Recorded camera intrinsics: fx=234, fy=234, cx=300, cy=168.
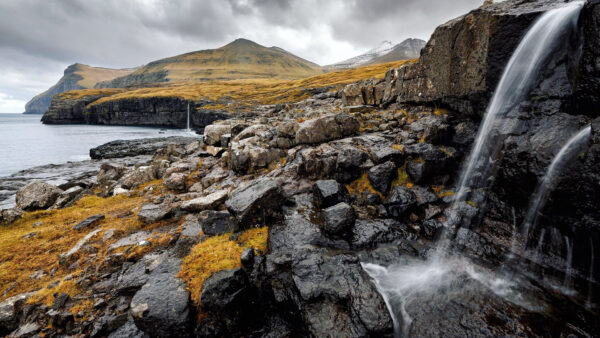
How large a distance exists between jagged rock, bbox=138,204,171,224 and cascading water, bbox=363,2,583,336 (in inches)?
382

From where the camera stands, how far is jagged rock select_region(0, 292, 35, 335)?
21.0 ft

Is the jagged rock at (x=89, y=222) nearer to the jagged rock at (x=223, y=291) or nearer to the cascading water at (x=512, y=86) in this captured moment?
the jagged rock at (x=223, y=291)

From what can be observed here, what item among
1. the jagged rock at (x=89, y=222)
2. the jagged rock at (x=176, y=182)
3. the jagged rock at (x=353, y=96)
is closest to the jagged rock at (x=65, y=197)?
the jagged rock at (x=89, y=222)

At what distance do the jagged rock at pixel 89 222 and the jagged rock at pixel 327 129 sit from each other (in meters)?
12.2

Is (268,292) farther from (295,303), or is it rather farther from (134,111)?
(134,111)

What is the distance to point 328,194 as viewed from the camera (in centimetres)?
1133

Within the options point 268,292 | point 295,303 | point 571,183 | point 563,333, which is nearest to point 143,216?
point 268,292

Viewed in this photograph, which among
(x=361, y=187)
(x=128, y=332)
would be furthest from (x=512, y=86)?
(x=128, y=332)

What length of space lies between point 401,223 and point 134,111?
13160 centimetres

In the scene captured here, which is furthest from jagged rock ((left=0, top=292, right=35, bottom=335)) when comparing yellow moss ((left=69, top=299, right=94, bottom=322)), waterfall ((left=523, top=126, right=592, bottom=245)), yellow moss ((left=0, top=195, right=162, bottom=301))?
waterfall ((left=523, top=126, right=592, bottom=245))

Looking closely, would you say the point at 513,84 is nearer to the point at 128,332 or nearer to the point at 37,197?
the point at 128,332

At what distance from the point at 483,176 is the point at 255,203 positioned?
10388mm

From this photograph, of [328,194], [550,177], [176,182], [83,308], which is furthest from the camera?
[176,182]

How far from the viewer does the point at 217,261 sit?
8109 millimetres
